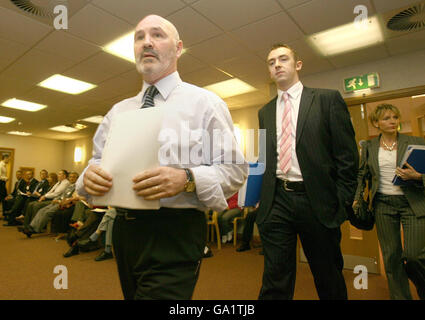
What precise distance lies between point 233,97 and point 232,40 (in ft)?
6.90

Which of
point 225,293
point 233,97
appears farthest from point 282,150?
point 233,97

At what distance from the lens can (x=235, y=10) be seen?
99.6 inches

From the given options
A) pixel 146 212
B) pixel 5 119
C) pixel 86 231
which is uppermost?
pixel 5 119

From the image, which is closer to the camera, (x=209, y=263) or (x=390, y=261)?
(x=390, y=261)

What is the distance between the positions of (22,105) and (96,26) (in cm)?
414

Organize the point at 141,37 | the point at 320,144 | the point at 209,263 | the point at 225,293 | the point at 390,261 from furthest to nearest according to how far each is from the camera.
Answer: the point at 209,263 < the point at 225,293 < the point at 390,261 < the point at 320,144 < the point at 141,37

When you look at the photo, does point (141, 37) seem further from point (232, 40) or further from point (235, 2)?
point (232, 40)

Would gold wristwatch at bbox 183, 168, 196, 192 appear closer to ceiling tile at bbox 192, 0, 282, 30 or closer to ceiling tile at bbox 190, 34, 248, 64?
ceiling tile at bbox 192, 0, 282, 30

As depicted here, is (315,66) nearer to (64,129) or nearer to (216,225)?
(216,225)

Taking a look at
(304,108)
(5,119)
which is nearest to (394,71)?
(304,108)

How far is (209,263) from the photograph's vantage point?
10.9 ft

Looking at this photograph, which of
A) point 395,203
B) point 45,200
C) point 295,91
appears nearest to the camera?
point 295,91

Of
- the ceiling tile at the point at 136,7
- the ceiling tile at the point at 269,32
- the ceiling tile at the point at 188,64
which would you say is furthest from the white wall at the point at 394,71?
the ceiling tile at the point at 136,7
